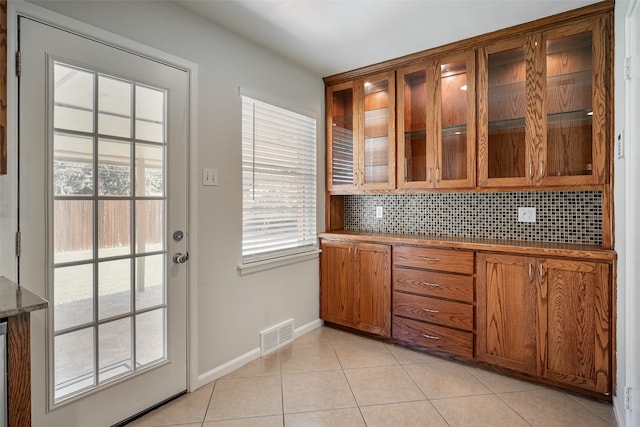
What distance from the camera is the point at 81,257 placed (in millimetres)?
1715

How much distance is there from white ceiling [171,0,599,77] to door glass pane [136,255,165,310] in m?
1.54

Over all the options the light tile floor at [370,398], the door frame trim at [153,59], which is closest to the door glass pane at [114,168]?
the door frame trim at [153,59]

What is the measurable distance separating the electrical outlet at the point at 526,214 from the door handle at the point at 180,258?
2.46 metres

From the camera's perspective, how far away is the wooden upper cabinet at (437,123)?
261 cm

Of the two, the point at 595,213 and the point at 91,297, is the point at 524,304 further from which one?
the point at 91,297

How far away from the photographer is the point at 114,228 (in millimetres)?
1835

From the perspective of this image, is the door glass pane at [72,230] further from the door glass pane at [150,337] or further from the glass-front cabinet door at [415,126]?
the glass-front cabinet door at [415,126]

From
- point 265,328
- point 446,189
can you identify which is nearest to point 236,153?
point 265,328

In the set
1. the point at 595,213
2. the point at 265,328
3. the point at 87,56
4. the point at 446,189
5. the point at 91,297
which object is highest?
the point at 87,56

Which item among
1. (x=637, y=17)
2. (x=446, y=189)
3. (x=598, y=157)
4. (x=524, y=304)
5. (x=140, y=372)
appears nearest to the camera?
(x=637, y=17)

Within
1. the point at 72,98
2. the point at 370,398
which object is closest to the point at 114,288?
the point at 72,98

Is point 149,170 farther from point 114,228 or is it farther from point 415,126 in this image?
point 415,126

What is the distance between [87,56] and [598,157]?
2920mm

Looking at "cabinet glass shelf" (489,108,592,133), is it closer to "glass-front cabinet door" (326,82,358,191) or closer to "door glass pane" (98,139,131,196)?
"glass-front cabinet door" (326,82,358,191)
